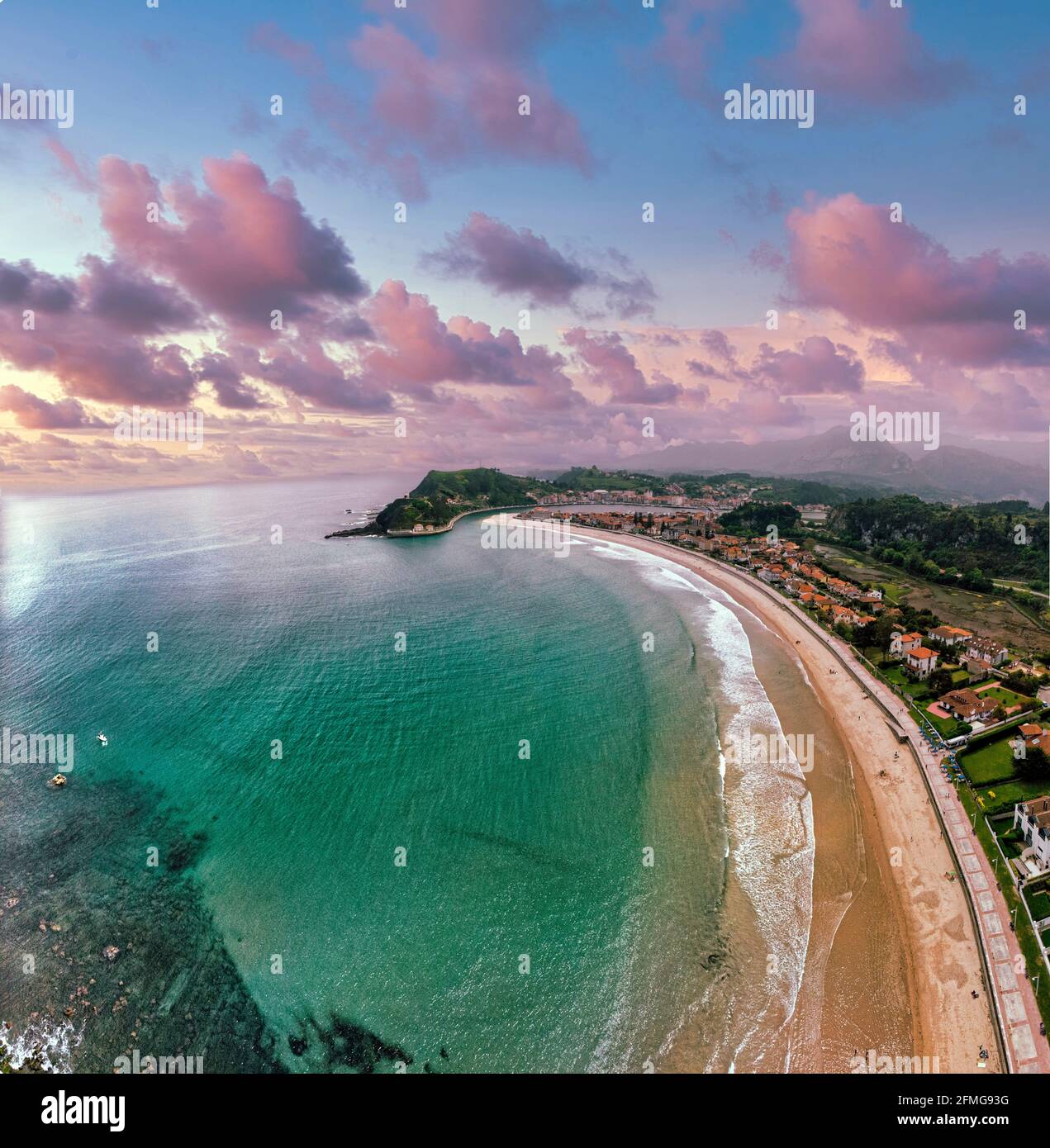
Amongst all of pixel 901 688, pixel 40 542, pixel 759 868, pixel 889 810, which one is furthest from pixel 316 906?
pixel 40 542

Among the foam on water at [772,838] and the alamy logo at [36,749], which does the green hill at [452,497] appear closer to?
the alamy logo at [36,749]

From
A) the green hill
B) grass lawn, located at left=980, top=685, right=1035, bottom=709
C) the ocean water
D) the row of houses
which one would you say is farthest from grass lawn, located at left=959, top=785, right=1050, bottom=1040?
the green hill

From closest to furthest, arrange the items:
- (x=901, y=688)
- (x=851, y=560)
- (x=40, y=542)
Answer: (x=901, y=688)
(x=851, y=560)
(x=40, y=542)

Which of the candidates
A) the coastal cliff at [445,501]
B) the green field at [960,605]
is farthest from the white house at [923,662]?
the coastal cliff at [445,501]

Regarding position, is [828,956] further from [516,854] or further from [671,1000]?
[516,854]

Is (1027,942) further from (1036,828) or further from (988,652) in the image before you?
(988,652)

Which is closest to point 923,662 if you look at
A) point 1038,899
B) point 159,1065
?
point 1038,899
